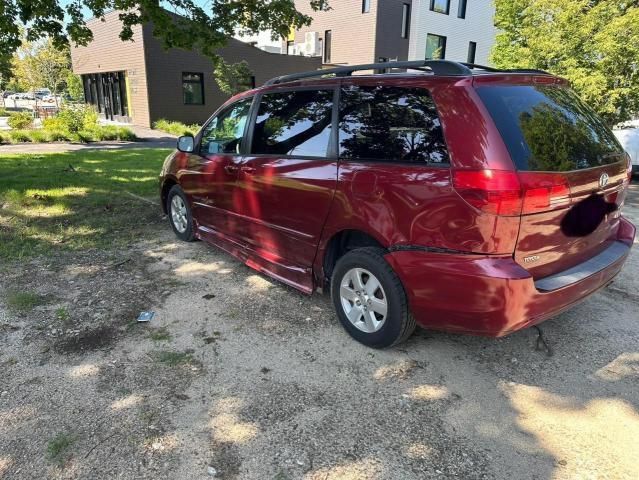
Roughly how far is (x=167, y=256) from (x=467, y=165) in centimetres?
360

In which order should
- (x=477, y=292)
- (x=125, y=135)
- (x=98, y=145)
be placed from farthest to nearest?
(x=125, y=135) → (x=98, y=145) → (x=477, y=292)

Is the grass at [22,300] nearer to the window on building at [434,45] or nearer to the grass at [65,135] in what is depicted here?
the grass at [65,135]

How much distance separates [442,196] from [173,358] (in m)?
2.07

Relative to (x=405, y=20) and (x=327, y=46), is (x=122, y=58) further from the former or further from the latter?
(x=405, y=20)

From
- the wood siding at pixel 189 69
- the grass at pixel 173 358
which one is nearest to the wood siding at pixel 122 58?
the wood siding at pixel 189 69

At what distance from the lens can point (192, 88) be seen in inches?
981

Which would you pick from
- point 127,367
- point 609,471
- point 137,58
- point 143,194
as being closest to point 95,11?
point 143,194

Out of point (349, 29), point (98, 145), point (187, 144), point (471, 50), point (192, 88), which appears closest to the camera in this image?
point (187, 144)

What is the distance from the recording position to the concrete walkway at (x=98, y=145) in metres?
15.2

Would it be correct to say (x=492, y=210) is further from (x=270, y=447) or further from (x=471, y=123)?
(x=270, y=447)

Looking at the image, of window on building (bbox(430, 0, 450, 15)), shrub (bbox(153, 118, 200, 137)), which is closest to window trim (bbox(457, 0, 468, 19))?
window on building (bbox(430, 0, 450, 15))

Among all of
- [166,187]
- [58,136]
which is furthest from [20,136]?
[166,187]

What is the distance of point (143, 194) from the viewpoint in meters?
8.20

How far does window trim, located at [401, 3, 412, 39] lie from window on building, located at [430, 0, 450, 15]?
1.64 m
